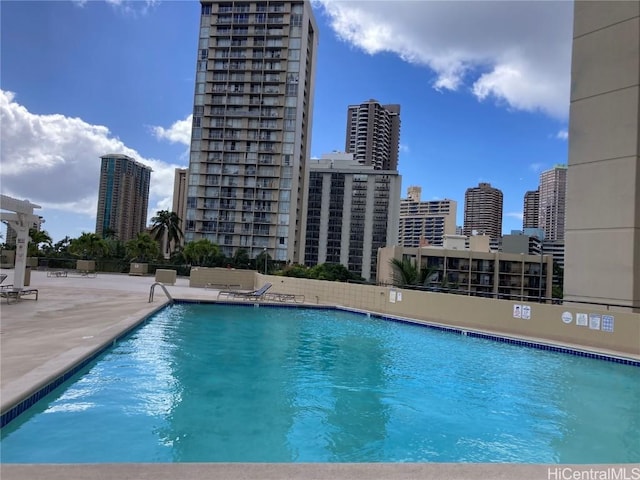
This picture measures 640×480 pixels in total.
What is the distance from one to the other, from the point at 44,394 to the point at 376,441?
4.17m

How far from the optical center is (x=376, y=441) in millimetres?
5145

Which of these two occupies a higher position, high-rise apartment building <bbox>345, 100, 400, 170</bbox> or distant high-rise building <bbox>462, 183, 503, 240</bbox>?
high-rise apartment building <bbox>345, 100, 400, 170</bbox>

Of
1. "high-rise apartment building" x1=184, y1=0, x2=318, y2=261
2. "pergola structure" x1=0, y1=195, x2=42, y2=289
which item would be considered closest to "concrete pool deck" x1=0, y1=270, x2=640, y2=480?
"pergola structure" x1=0, y1=195, x2=42, y2=289

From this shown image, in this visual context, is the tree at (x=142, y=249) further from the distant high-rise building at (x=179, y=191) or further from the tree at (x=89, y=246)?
the distant high-rise building at (x=179, y=191)

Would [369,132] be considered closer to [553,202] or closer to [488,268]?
[553,202]

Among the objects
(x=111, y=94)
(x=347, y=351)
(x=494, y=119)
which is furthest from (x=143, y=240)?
(x=347, y=351)

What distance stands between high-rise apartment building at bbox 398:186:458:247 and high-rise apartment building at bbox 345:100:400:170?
1678cm

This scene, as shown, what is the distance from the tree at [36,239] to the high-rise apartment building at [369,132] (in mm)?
90828

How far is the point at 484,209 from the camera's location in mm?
120938

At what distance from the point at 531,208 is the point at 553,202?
35.6 ft

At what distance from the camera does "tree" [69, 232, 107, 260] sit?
40750mm

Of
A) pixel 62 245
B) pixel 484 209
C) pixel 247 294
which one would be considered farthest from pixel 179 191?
pixel 484 209

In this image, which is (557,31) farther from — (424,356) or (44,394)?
(44,394)

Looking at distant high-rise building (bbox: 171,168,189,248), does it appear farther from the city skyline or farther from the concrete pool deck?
the concrete pool deck
